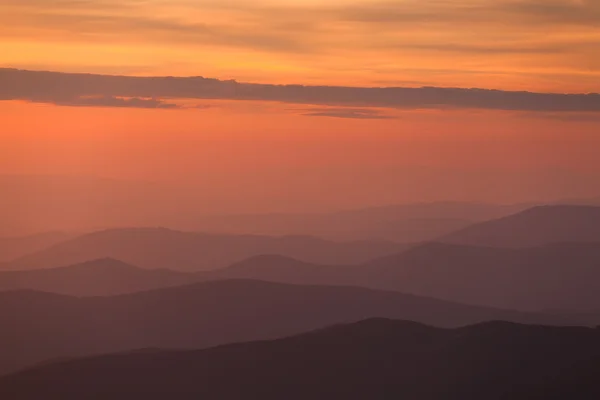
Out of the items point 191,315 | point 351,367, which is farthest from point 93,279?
point 351,367

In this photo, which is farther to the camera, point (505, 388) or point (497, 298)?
point (497, 298)

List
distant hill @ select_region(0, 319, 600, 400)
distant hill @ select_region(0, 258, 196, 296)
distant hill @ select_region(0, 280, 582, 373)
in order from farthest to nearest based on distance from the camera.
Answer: distant hill @ select_region(0, 258, 196, 296), distant hill @ select_region(0, 280, 582, 373), distant hill @ select_region(0, 319, 600, 400)

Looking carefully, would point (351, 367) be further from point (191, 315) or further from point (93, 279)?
point (93, 279)

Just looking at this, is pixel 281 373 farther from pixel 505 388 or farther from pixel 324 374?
pixel 505 388

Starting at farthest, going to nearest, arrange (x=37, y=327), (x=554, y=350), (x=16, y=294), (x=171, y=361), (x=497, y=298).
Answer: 1. (x=497, y=298)
2. (x=16, y=294)
3. (x=37, y=327)
4. (x=171, y=361)
5. (x=554, y=350)

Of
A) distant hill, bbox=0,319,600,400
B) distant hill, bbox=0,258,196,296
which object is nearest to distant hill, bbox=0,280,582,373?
distant hill, bbox=0,258,196,296

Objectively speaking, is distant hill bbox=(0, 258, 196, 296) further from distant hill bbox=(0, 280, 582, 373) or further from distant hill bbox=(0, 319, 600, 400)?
distant hill bbox=(0, 319, 600, 400)

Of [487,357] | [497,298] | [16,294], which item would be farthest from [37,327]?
[497,298]
